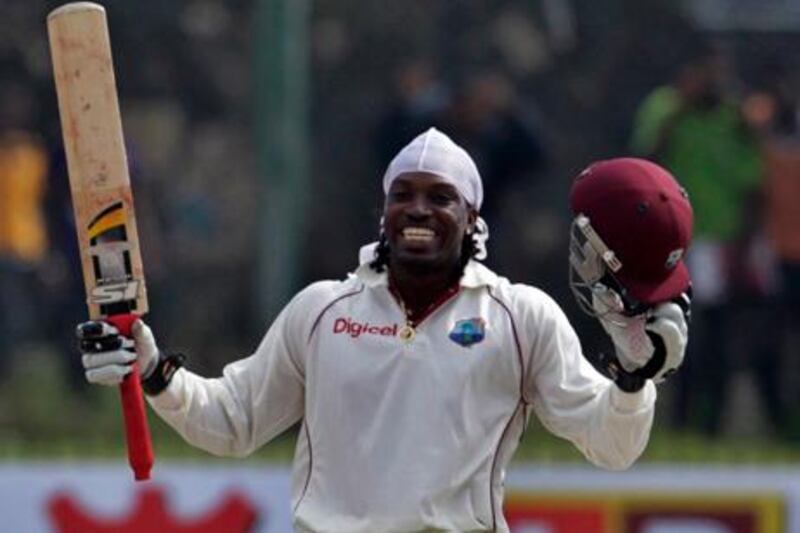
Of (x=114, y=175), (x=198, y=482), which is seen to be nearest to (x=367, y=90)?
(x=198, y=482)

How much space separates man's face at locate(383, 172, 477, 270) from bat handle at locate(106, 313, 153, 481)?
69 cm

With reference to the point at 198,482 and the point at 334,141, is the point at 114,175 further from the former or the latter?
the point at 334,141

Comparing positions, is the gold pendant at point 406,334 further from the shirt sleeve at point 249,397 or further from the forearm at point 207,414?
the forearm at point 207,414

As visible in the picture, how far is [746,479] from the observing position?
463 inches

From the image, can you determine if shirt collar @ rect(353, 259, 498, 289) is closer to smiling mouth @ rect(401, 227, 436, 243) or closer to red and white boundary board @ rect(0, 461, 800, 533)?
smiling mouth @ rect(401, 227, 436, 243)

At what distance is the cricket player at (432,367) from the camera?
7445 mm

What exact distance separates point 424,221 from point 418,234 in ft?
0.11

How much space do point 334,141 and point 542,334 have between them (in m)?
7.60

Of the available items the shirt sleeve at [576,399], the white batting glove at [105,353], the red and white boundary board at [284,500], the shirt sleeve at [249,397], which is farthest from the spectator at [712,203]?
the white batting glove at [105,353]

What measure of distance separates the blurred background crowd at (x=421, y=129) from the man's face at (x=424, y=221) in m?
6.54

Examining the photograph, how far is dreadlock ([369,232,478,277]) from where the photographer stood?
25.4 ft

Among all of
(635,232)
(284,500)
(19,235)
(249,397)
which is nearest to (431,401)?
(249,397)

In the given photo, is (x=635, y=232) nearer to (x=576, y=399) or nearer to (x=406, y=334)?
(x=576, y=399)

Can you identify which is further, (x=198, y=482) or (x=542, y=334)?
(x=198, y=482)
